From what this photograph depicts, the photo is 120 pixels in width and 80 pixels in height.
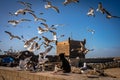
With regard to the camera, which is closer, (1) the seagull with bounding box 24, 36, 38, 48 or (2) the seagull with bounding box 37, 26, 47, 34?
(2) the seagull with bounding box 37, 26, 47, 34

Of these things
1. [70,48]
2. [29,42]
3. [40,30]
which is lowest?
[29,42]

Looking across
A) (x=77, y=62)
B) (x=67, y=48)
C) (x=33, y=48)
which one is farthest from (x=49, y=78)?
(x=67, y=48)

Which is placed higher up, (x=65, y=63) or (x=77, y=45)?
(x=77, y=45)

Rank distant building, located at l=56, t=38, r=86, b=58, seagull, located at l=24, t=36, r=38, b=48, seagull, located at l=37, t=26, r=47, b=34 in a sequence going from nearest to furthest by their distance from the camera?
seagull, located at l=37, t=26, r=47, b=34, seagull, located at l=24, t=36, r=38, b=48, distant building, located at l=56, t=38, r=86, b=58

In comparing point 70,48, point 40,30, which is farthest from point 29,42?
point 70,48

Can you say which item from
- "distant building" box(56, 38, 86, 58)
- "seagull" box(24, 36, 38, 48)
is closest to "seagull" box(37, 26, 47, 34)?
"seagull" box(24, 36, 38, 48)

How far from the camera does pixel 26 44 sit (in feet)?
52.0

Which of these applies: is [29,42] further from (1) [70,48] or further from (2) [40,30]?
(1) [70,48]

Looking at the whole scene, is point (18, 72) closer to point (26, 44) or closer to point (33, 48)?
point (33, 48)

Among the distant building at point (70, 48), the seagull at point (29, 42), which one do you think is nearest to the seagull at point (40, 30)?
the seagull at point (29, 42)

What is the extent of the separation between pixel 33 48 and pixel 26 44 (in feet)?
4.29

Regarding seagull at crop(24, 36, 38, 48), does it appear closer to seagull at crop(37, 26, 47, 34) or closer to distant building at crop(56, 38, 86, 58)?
seagull at crop(37, 26, 47, 34)

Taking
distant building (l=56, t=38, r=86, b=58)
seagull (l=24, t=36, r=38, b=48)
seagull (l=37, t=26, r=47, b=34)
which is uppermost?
distant building (l=56, t=38, r=86, b=58)

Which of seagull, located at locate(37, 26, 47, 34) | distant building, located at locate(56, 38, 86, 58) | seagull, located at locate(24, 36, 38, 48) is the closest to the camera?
seagull, located at locate(37, 26, 47, 34)
